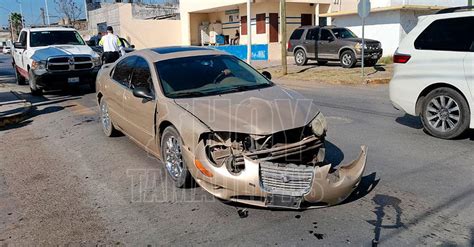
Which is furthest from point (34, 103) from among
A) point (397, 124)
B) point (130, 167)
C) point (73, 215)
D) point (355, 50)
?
point (355, 50)

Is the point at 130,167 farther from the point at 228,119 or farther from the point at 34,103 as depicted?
the point at 34,103

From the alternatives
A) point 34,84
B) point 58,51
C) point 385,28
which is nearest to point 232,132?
point 58,51

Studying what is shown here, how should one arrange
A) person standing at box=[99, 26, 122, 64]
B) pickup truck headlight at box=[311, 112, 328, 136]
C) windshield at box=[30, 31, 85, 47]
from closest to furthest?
pickup truck headlight at box=[311, 112, 328, 136] < windshield at box=[30, 31, 85, 47] < person standing at box=[99, 26, 122, 64]

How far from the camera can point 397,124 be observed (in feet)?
25.7

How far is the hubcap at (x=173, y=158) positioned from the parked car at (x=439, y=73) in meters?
4.35

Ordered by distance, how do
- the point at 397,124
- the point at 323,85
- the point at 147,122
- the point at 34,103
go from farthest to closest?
the point at 323,85
the point at 34,103
the point at 397,124
the point at 147,122

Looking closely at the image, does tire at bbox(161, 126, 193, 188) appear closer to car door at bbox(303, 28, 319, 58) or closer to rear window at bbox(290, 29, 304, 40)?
car door at bbox(303, 28, 319, 58)

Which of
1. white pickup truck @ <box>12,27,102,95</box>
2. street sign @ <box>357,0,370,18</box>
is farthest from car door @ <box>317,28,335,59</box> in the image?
white pickup truck @ <box>12,27,102,95</box>

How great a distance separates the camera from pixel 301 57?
2189 cm

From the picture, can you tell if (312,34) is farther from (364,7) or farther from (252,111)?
(252,111)

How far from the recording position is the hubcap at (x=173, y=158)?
15.3ft

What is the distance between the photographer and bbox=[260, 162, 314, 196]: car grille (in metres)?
3.85

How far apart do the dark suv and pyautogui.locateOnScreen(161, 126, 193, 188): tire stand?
1566 cm

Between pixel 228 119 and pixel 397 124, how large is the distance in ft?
15.5
